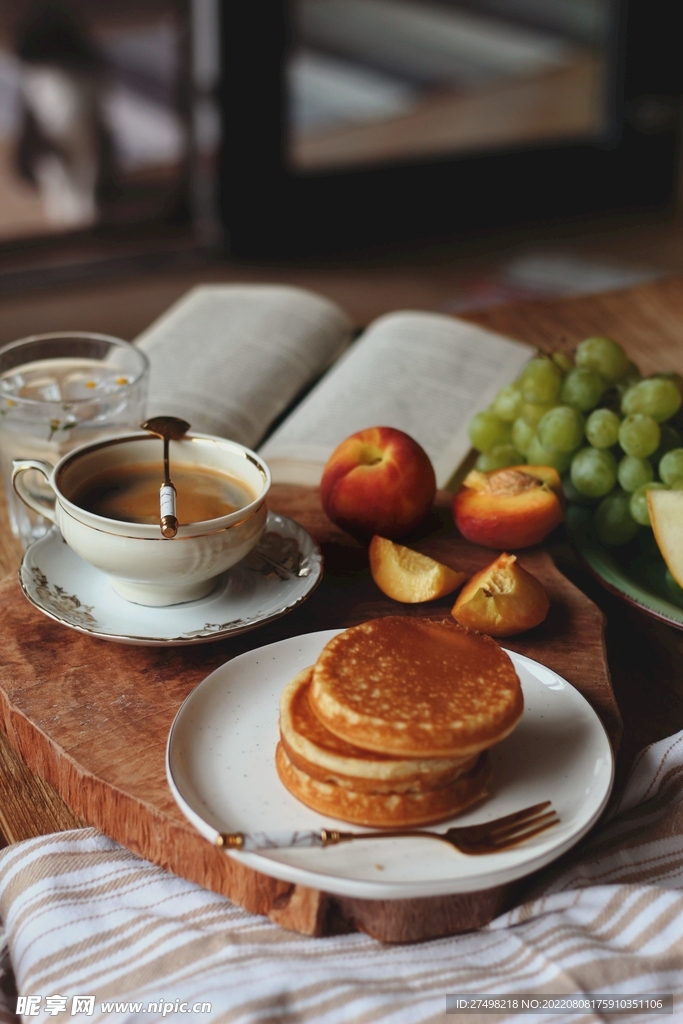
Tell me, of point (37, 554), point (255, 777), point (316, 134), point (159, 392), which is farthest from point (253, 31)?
point (255, 777)

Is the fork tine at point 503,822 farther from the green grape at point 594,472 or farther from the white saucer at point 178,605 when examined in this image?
the green grape at point 594,472

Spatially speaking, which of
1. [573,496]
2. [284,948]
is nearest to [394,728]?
[284,948]

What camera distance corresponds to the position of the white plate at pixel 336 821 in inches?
22.6

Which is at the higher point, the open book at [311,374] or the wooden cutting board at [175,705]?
the wooden cutting board at [175,705]

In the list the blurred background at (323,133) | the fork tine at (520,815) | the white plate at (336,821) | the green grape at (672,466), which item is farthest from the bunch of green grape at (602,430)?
the blurred background at (323,133)

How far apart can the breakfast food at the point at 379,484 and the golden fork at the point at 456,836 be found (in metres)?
0.35

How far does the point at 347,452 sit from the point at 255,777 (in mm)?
359

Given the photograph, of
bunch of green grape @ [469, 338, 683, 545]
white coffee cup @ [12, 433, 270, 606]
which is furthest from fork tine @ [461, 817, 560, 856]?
bunch of green grape @ [469, 338, 683, 545]

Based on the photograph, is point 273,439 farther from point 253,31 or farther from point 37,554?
point 253,31

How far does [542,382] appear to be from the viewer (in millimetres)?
984

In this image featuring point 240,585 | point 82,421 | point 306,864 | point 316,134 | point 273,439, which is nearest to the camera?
point 306,864

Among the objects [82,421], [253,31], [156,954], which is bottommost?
[156,954]

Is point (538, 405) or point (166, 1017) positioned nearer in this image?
point (166, 1017)

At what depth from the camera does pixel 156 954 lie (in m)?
0.62
